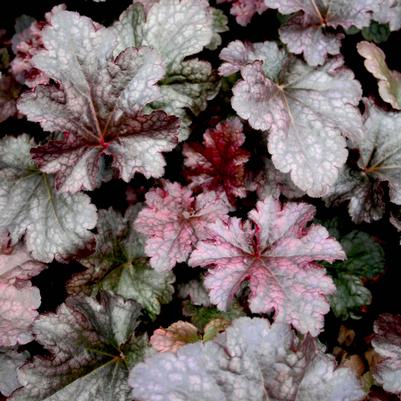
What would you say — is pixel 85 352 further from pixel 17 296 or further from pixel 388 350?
pixel 388 350

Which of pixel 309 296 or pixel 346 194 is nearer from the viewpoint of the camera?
pixel 309 296

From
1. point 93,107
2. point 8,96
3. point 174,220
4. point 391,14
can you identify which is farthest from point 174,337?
point 391,14

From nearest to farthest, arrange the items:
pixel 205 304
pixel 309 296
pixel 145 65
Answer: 1. pixel 309 296
2. pixel 145 65
3. pixel 205 304

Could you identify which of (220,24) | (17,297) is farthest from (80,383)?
(220,24)

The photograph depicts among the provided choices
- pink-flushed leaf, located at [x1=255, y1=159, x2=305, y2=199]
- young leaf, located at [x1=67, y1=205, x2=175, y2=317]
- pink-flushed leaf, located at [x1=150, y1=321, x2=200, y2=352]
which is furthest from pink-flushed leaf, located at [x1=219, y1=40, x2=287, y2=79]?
pink-flushed leaf, located at [x1=150, y1=321, x2=200, y2=352]

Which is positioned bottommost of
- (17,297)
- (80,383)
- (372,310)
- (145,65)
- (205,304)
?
(372,310)

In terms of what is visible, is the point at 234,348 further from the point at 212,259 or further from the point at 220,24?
the point at 220,24

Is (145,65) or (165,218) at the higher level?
(145,65)

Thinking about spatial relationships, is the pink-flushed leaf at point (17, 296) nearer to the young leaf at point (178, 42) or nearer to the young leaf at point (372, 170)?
the young leaf at point (178, 42)
